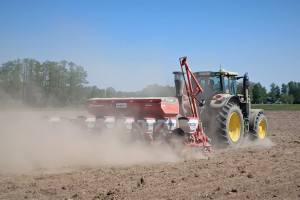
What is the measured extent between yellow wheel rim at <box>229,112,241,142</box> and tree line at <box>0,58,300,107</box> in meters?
1.55

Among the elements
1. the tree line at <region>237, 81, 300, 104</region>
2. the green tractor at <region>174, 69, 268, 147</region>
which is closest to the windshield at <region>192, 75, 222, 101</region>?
the green tractor at <region>174, 69, 268, 147</region>

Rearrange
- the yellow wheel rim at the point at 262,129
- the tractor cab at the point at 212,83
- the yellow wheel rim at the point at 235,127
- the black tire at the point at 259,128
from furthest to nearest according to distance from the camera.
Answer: the yellow wheel rim at the point at 262,129
the black tire at the point at 259,128
the tractor cab at the point at 212,83
the yellow wheel rim at the point at 235,127

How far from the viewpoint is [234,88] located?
1032 centimetres

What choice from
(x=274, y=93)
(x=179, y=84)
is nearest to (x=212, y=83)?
(x=179, y=84)

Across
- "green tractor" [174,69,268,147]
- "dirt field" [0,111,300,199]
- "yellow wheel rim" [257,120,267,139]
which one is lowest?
"dirt field" [0,111,300,199]

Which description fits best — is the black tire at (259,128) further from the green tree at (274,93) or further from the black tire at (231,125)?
the green tree at (274,93)

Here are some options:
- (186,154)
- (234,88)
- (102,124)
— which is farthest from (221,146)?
(102,124)

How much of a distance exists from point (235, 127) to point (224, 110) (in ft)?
3.60

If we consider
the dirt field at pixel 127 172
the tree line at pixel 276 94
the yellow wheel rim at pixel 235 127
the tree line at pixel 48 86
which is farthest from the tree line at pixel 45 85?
the tree line at pixel 276 94

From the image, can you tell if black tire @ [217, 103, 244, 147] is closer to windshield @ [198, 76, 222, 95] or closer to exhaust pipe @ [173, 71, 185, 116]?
windshield @ [198, 76, 222, 95]

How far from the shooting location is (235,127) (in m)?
9.48

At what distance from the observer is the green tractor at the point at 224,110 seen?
8594 mm

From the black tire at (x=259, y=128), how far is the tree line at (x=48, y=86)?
3.84ft

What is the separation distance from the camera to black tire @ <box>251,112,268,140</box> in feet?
34.3
